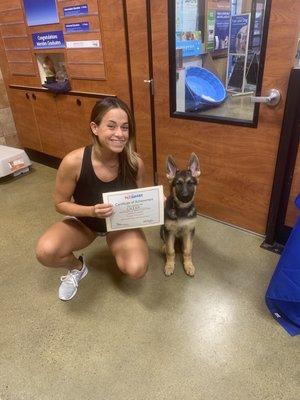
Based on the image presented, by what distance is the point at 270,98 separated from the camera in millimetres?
1571

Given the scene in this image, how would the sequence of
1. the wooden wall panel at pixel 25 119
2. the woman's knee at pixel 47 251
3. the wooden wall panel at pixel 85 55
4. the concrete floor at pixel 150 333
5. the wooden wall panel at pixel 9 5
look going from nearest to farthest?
the concrete floor at pixel 150 333 < the woman's knee at pixel 47 251 < the wooden wall panel at pixel 85 55 < the wooden wall panel at pixel 9 5 < the wooden wall panel at pixel 25 119

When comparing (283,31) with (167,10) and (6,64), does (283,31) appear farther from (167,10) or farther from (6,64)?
(6,64)

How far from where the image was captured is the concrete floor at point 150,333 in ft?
3.91

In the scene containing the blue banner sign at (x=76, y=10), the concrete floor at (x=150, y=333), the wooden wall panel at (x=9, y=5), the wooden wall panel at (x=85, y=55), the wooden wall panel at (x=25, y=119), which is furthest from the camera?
the wooden wall panel at (x=25, y=119)

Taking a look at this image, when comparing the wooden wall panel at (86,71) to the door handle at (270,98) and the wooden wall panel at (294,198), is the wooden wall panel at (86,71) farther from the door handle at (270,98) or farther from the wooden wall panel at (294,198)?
the wooden wall panel at (294,198)

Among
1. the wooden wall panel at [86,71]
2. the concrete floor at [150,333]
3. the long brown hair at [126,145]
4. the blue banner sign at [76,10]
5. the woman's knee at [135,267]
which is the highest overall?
the blue banner sign at [76,10]

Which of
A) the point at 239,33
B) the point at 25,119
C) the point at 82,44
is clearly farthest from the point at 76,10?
the point at 25,119

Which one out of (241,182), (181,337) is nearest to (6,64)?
(241,182)

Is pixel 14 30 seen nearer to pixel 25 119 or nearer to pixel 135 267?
pixel 25 119

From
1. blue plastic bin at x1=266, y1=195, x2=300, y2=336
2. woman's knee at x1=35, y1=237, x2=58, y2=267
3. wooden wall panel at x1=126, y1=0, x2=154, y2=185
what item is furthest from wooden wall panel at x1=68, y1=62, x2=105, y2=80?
blue plastic bin at x1=266, y1=195, x2=300, y2=336

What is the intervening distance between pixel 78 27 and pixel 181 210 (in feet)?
5.37

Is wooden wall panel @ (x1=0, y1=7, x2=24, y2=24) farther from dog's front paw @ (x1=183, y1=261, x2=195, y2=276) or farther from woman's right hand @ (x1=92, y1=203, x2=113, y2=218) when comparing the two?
dog's front paw @ (x1=183, y1=261, x2=195, y2=276)

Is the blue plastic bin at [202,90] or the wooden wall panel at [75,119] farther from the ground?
the blue plastic bin at [202,90]

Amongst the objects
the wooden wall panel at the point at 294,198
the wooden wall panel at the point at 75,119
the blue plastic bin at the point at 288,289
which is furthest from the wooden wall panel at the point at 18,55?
the blue plastic bin at the point at 288,289
